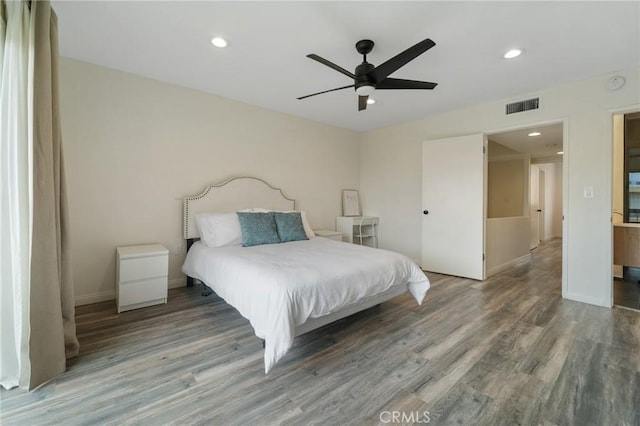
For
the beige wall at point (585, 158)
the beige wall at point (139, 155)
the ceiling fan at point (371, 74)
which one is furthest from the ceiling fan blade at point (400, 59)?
the beige wall at point (139, 155)

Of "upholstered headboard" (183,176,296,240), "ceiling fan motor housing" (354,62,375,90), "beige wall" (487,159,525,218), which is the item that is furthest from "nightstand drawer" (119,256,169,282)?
"beige wall" (487,159,525,218)

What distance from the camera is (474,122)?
13.1 feet

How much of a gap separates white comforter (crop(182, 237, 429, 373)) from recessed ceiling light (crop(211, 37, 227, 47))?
6.26ft

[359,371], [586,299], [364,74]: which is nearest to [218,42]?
[364,74]

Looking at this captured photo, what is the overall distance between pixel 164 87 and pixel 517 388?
4.31m

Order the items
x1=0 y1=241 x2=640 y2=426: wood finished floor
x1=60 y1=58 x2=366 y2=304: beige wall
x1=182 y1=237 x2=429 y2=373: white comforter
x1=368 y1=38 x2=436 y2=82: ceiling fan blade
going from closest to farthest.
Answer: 1. x1=0 y1=241 x2=640 y2=426: wood finished floor
2. x1=182 y1=237 x2=429 y2=373: white comforter
3. x1=368 y1=38 x2=436 y2=82: ceiling fan blade
4. x1=60 y1=58 x2=366 y2=304: beige wall

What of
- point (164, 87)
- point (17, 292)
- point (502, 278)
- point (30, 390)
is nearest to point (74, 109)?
point (164, 87)

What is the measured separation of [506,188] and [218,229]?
6.33 metres

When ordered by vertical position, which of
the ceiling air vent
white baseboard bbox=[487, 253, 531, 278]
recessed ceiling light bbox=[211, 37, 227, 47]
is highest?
recessed ceiling light bbox=[211, 37, 227, 47]

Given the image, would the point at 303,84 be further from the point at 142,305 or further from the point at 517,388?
the point at 517,388

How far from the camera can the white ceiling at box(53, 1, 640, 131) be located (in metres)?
2.00

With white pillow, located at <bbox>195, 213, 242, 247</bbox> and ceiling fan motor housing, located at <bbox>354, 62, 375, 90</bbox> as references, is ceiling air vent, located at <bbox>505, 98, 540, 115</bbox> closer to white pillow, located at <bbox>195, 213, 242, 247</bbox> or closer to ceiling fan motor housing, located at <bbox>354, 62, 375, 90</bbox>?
ceiling fan motor housing, located at <bbox>354, 62, 375, 90</bbox>

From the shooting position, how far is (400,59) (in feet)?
6.71

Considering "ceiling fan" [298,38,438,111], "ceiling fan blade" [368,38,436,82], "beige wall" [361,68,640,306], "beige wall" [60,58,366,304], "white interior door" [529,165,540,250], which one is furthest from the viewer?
"white interior door" [529,165,540,250]
